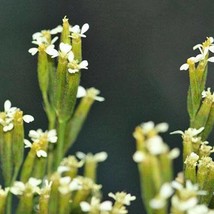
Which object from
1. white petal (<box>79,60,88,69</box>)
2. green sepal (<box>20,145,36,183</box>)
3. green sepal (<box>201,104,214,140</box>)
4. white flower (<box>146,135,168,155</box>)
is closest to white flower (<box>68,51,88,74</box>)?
white petal (<box>79,60,88,69</box>)

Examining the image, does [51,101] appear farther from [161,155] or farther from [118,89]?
[118,89]

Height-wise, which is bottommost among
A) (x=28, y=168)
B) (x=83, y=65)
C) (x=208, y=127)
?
(x=28, y=168)

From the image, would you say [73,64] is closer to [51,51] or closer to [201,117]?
[51,51]

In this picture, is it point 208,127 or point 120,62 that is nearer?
point 208,127

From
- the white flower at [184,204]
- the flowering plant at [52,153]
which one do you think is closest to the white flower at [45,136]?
the flowering plant at [52,153]

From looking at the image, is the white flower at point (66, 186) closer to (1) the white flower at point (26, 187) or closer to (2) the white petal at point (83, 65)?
(1) the white flower at point (26, 187)

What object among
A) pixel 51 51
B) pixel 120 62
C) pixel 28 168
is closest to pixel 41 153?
pixel 28 168

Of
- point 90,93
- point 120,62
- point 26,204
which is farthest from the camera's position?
point 120,62

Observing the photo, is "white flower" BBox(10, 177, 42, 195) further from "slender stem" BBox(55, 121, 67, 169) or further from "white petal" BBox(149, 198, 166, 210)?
"white petal" BBox(149, 198, 166, 210)

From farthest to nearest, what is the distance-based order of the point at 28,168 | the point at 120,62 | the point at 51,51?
the point at 120,62 → the point at 51,51 → the point at 28,168
